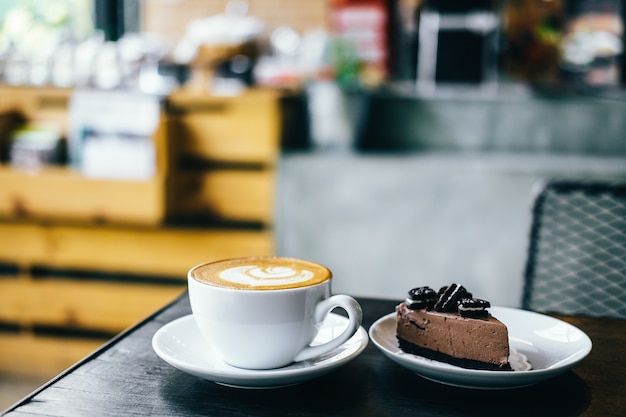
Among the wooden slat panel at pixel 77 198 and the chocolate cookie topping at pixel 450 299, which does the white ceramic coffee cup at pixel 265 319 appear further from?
the wooden slat panel at pixel 77 198

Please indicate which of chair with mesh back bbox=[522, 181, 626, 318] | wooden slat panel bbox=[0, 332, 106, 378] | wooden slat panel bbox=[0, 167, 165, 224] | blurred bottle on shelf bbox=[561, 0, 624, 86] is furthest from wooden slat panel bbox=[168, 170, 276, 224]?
blurred bottle on shelf bbox=[561, 0, 624, 86]

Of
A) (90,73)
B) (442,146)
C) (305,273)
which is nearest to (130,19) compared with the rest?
(90,73)

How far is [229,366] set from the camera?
0.73 m

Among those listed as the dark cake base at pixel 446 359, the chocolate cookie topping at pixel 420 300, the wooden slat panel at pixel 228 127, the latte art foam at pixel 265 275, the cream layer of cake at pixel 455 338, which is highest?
the wooden slat panel at pixel 228 127

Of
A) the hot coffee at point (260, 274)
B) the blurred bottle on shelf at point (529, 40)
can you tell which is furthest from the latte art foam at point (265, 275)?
the blurred bottle on shelf at point (529, 40)

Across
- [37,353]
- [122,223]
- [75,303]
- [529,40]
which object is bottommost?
[37,353]

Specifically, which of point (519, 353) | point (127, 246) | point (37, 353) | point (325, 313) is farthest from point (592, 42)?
point (325, 313)

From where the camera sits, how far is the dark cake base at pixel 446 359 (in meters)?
0.73

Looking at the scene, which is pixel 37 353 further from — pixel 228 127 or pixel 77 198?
pixel 228 127

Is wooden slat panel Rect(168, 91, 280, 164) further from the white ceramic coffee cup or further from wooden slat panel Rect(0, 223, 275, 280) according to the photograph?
the white ceramic coffee cup

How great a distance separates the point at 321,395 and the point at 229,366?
4.4 inches

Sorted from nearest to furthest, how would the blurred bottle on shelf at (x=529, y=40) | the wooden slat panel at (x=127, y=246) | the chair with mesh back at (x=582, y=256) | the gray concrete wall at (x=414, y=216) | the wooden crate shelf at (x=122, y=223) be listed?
the chair with mesh back at (x=582, y=256) → the gray concrete wall at (x=414, y=216) → the wooden crate shelf at (x=122, y=223) → the wooden slat panel at (x=127, y=246) → the blurred bottle on shelf at (x=529, y=40)

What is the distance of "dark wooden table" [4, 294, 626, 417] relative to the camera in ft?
2.16

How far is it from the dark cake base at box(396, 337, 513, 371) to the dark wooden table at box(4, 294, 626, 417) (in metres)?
0.03
